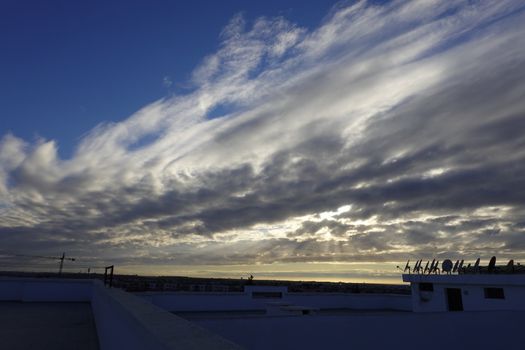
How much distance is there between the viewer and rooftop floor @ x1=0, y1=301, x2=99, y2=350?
1199 centimetres

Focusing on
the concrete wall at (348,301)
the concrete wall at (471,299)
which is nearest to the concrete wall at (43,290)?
the concrete wall at (348,301)

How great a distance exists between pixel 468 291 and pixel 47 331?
90.7ft

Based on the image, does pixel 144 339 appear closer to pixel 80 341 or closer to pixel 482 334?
pixel 80 341

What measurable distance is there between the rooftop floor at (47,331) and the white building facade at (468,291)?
999 inches

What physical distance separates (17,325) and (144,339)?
15631mm

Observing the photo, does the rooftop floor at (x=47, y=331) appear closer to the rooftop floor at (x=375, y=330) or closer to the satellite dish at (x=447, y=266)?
the rooftop floor at (x=375, y=330)

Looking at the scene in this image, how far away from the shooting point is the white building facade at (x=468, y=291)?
24625mm

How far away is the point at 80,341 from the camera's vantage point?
41.7ft

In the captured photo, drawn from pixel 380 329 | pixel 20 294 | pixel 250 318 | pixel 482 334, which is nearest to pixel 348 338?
pixel 380 329

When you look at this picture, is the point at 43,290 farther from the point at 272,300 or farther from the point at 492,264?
the point at 492,264

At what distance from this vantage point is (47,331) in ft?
47.7

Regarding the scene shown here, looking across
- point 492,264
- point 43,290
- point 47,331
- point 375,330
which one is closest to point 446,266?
point 492,264

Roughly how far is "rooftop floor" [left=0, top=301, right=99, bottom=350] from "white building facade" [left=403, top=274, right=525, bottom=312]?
25378 millimetres

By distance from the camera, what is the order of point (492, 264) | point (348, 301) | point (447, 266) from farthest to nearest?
point (348, 301) → point (447, 266) → point (492, 264)
